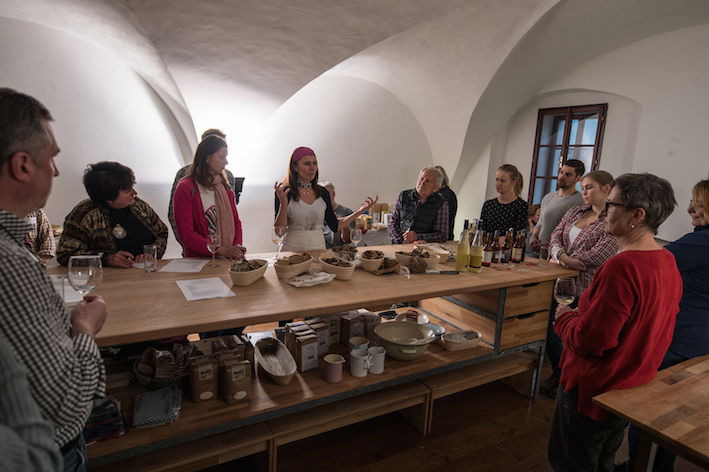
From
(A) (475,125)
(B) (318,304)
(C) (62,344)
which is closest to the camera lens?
(C) (62,344)

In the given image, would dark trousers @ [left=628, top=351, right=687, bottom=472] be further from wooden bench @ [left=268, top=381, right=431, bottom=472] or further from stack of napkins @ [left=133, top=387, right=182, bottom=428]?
stack of napkins @ [left=133, top=387, right=182, bottom=428]

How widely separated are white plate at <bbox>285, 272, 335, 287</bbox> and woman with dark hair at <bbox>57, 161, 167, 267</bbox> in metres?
0.96

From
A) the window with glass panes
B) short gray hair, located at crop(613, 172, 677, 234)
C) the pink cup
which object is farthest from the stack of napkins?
the window with glass panes

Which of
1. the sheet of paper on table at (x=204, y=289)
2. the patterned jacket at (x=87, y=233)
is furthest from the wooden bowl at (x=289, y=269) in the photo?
the patterned jacket at (x=87, y=233)

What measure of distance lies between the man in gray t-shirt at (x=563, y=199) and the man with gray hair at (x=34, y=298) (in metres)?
3.57

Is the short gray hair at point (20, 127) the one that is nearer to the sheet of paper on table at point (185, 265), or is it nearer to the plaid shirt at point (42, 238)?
the sheet of paper on table at point (185, 265)

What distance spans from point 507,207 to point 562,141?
141 inches

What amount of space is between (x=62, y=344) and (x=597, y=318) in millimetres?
1652

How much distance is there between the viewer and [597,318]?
1.44 meters

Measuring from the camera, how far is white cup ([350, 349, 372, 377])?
206 cm

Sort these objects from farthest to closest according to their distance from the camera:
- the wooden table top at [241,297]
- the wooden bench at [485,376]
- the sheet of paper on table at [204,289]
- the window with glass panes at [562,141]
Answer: the window with glass panes at [562,141] → the wooden bench at [485,376] → the sheet of paper on table at [204,289] → the wooden table top at [241,297]

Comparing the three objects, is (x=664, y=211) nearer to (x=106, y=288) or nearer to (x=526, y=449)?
(x=526, y=449)

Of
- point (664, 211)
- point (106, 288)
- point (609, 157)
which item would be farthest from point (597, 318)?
point (609, 157)

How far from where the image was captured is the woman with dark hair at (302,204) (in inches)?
113
